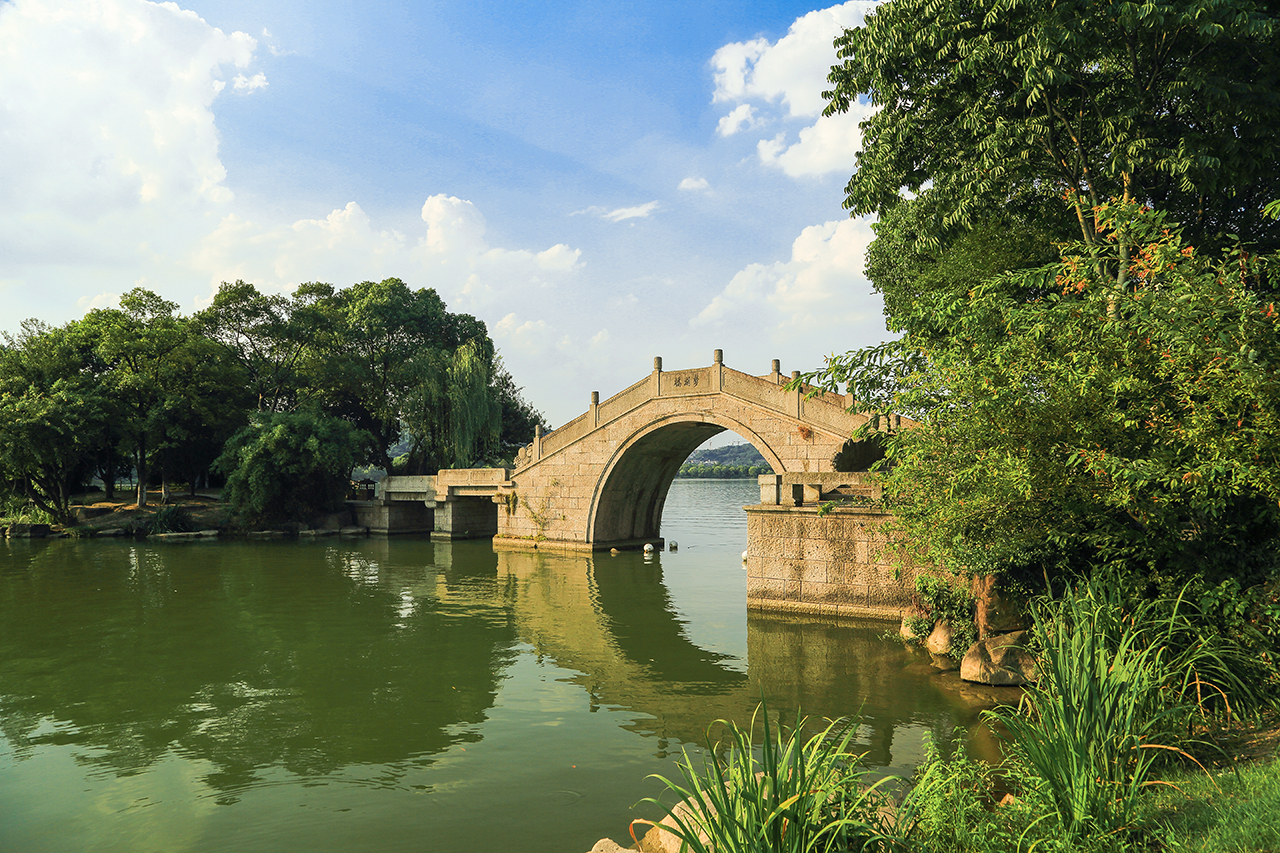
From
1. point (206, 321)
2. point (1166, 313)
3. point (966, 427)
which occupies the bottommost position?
point (966, 427)

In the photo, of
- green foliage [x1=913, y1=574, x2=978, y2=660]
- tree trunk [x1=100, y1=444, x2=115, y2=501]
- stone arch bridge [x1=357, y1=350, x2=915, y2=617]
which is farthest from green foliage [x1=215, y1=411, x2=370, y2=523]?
green foliage [x1=913, y1=574, x2=978, y2=660]

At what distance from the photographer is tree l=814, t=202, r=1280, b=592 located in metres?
5.97

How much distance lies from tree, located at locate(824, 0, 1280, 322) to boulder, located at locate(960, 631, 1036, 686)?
5218 mm

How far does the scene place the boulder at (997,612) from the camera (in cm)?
973

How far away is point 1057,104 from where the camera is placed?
1044 centimetres

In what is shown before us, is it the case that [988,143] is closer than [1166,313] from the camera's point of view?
No

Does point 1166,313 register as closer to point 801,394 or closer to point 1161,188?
point 1161,188

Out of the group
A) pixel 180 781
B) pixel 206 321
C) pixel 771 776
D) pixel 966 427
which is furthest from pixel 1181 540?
pixel 206 321

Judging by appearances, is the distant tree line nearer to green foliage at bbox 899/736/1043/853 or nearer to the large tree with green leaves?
the large tree with green leaves

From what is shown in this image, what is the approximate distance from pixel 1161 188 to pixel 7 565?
3028cm

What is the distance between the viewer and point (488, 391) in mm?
34219

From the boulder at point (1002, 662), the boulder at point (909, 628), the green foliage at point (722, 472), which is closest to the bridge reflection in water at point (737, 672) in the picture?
the boulder at point (909, 628)

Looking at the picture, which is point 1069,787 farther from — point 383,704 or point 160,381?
point 160,381

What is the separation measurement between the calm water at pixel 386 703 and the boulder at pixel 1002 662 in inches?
26.8
